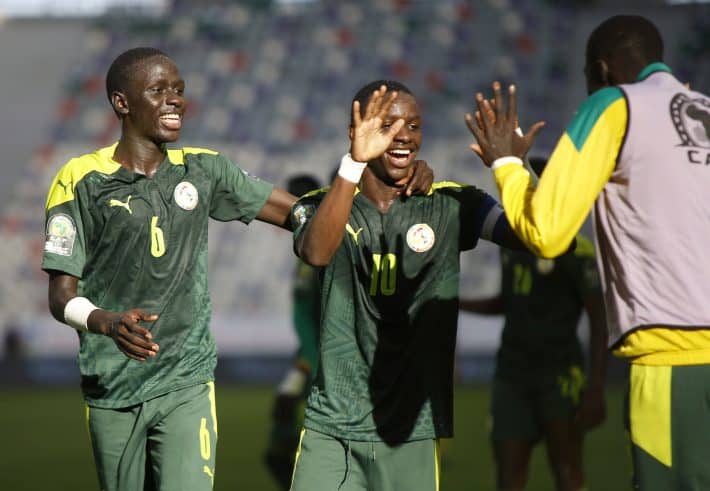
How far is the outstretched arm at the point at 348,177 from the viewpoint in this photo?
417 cm

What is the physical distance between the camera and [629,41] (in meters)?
3.90

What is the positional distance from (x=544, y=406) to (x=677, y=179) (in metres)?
3.63

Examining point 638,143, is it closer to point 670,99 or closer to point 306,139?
point 670,99

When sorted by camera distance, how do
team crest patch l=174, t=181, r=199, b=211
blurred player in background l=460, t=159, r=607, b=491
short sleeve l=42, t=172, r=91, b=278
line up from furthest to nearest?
blurred player in background l=460, t=159, r=607, b=491, team crest patch l=174, t=181, r=199, b=211, short sleeve l=42, t=172, r=91, b=278

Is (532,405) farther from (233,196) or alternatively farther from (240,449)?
(240,449)

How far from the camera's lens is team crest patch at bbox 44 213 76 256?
4793 millimetres

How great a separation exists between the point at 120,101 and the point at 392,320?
67.7 inches

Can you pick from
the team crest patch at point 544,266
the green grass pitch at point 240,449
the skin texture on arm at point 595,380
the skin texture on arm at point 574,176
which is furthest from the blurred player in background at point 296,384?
the skin texture on arm at point 574,176

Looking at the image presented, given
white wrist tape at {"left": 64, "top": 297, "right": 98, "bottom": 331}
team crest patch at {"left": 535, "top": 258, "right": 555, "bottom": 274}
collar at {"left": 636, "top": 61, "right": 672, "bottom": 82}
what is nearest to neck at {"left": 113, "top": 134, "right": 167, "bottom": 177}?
white wrist tape at {"left": 64, "top": 297, "right": 98, "bottom": 331}

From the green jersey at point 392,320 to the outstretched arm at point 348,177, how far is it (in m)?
0.30

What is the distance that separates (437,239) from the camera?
459cm

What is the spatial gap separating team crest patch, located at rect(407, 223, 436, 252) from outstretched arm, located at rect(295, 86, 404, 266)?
0.43 metres

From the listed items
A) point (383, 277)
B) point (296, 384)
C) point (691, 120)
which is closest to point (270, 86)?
point (296, 384)

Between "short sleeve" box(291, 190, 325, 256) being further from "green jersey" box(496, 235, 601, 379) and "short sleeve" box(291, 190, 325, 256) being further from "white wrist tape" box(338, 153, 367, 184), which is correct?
"green jersey" box(496, 235, 601, 379)
